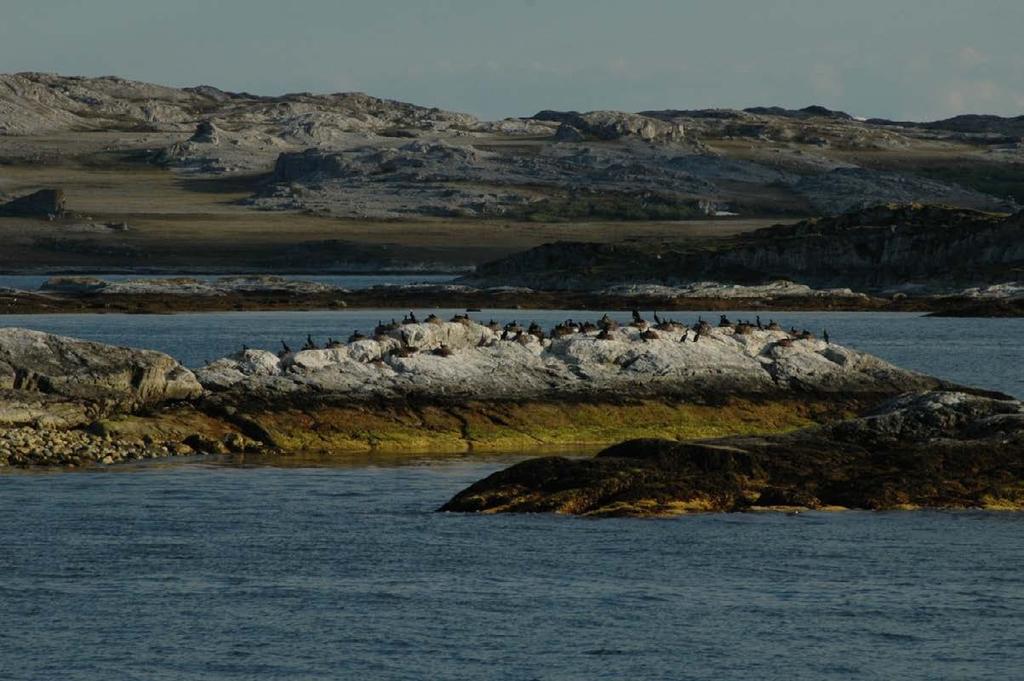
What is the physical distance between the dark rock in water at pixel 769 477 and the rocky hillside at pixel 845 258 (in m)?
112

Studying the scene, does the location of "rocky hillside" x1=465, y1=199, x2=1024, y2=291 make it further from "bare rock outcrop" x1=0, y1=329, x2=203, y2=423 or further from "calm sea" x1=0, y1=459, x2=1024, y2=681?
"calm sea" x1=0, y1=459, x2=1024, y2=681

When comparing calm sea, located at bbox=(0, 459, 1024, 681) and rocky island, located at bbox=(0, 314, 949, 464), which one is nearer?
calm sea, located at bbox=(0, 459, 1024, 681)

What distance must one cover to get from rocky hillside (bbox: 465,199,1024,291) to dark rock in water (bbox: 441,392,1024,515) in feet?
369

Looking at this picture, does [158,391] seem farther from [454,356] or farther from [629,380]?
[629,380]

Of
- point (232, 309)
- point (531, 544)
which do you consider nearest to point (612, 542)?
point (531, 544)

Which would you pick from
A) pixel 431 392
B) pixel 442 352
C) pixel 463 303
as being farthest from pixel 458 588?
pixel 463 303

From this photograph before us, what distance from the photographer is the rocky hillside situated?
156 m

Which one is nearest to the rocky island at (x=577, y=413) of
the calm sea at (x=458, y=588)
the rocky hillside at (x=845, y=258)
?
the calm sea at (x=458, y=588)

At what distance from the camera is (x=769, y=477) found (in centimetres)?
3959

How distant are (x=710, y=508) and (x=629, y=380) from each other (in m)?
15.8

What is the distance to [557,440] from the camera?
51.1 m

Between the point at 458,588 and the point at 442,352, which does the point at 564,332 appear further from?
the point at 458,588

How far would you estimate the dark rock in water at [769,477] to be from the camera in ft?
127

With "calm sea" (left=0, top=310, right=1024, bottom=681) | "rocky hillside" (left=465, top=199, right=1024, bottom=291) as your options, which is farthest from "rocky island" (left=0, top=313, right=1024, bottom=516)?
"rocky hillside" (left=465, top=199, right=1024, bottom=291)
